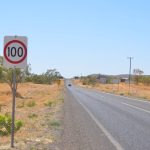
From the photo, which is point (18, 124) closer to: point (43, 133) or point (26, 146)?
point (43, 133)

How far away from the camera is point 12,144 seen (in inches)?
459

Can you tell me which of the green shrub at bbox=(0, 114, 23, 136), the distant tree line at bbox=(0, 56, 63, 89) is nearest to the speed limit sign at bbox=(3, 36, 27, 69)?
the green shrub at bbox=(0, 114, 23, 136)

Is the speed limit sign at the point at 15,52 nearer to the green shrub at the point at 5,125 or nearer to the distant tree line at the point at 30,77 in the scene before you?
the green shrub at the point at 5,125

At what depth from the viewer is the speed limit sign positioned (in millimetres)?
11594

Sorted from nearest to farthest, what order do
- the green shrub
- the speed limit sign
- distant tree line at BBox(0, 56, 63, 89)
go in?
the speed limit sign → the green shrub → distant tree line at BBox(0, 56, 63, 89)

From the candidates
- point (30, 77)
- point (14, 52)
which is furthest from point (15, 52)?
point (30, 77)

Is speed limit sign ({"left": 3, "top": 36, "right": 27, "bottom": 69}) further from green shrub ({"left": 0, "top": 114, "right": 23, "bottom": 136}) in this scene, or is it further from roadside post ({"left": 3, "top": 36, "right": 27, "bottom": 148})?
green shrub ({"left": 0, "top": 114, "right": 23, "bottom": 136})

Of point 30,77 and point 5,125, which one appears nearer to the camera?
point 5,125

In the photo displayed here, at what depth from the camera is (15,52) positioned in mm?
Result: 11656

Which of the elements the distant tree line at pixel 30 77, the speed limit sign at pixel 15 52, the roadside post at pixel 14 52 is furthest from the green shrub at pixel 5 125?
the distant tree line at pixel 30 77

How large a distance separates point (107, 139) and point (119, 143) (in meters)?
0.93

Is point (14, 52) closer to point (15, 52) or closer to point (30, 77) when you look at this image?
point (15, 52)

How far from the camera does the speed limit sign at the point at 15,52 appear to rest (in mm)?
11594

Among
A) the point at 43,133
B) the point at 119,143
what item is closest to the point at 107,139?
the point at 119,143
